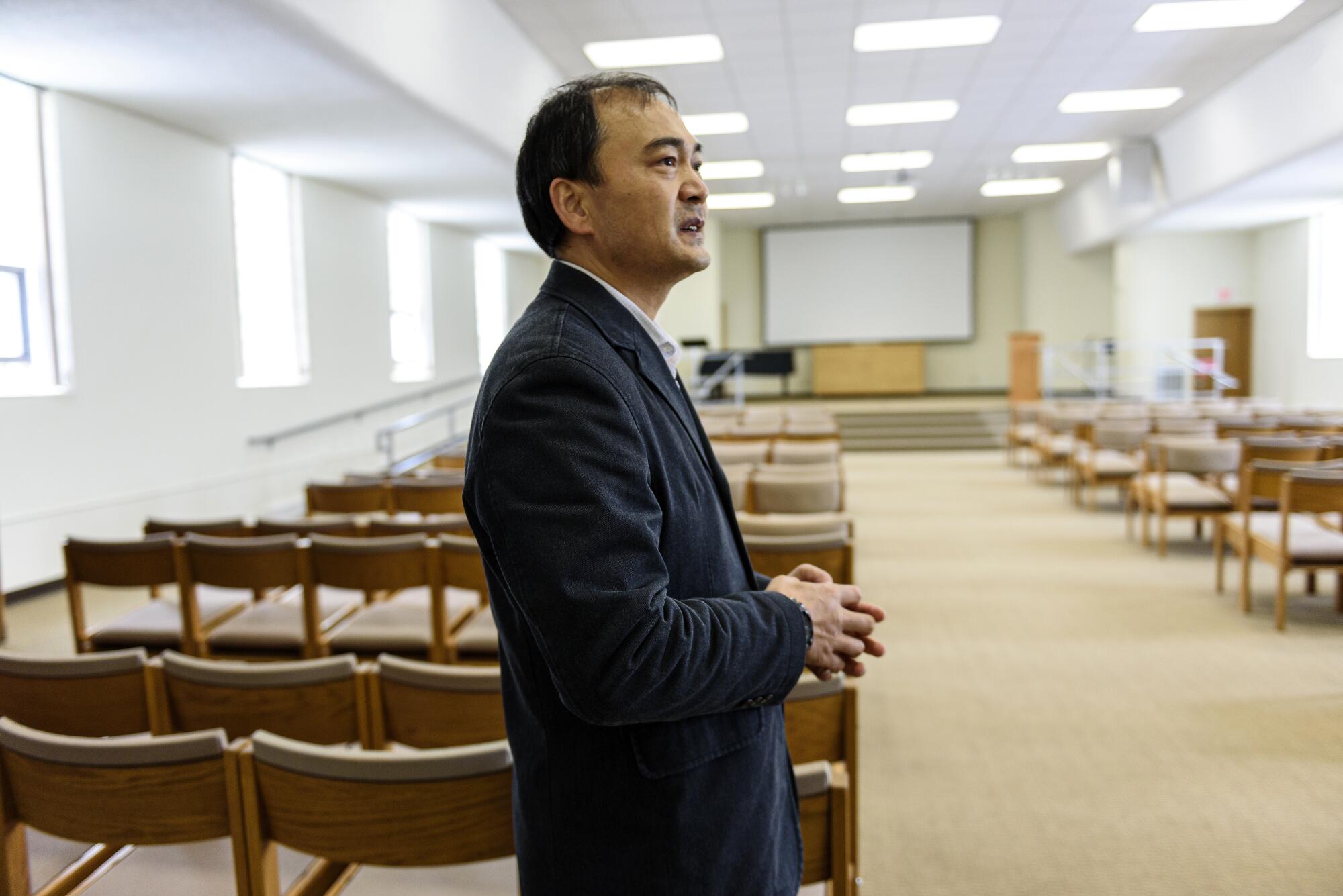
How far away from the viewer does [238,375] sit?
27.0 ft

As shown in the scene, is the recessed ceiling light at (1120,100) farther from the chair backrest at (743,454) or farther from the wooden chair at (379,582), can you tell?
the wooden chair at (379,582)

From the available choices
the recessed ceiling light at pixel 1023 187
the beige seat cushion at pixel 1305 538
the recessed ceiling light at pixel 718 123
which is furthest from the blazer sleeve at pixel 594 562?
the recessed ceiling light at pixel 1023 187

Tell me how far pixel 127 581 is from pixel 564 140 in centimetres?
300

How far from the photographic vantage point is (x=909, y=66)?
8.89m

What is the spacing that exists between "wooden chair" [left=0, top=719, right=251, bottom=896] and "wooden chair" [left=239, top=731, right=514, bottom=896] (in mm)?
38

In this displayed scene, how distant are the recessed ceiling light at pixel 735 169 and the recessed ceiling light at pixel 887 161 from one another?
1.17 m

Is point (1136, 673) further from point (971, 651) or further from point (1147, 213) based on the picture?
point (1147, 213)

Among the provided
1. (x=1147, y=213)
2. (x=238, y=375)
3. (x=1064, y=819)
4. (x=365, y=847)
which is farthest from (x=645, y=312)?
(x=1147, y=213)

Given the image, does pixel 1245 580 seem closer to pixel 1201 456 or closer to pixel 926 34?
pixel 1201 456

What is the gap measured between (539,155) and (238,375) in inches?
311

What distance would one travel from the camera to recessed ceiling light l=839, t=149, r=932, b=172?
42.1 ft

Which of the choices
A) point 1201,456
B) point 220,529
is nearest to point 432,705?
point 220,529

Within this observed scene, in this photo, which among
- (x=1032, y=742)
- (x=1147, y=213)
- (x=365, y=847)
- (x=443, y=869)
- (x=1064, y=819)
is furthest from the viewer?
(x=1147, y=213)

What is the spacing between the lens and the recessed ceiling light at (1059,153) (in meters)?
12.6
